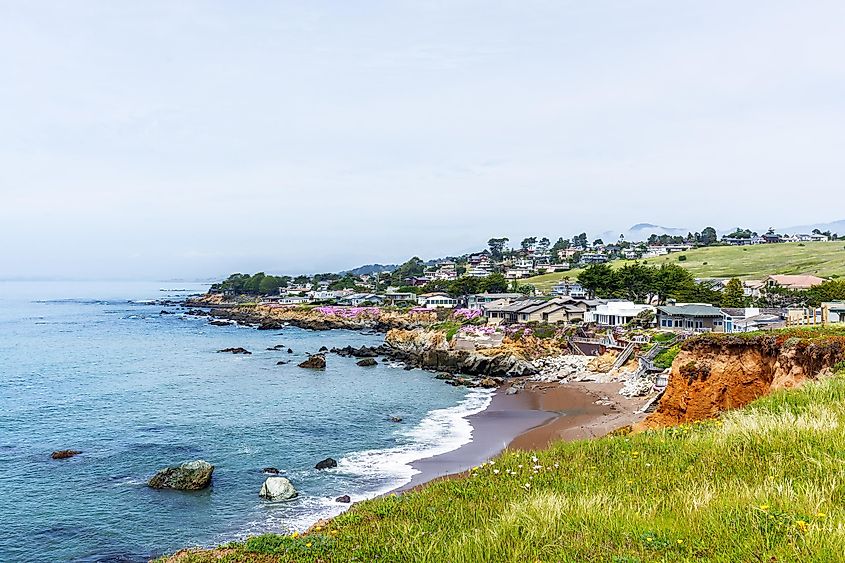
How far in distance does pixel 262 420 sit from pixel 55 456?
11459 mm

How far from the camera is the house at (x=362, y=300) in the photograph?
136725 mm

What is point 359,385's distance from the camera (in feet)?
162

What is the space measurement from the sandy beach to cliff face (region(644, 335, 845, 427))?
4363mm

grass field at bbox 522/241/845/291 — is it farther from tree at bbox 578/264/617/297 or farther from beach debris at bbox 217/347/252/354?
beach debris at bbox 217/347/252/354

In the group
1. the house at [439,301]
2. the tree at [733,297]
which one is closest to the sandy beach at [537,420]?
the tree at [733,297]

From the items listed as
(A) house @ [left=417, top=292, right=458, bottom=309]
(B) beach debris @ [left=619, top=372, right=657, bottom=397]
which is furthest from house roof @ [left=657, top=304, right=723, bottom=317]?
(A) house @ [left=417, top=292, right=458, bottom=309]

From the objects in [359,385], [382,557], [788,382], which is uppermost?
[382,557]

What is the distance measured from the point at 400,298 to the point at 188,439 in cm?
10734

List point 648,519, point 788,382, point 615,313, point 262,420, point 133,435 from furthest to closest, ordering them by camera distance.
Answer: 1. point 615,313
2. point 262,420
3. point 133,435
4. point 788,382
5. point 648,519

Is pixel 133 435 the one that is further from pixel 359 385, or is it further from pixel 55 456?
pixel 359 385

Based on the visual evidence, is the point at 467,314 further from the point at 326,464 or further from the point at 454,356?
the point at 326,464

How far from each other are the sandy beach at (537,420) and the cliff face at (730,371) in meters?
4.36

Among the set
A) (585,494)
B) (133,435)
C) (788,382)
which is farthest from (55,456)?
(788,382)

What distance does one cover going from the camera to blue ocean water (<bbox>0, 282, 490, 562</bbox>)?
Result: 19.9 m
